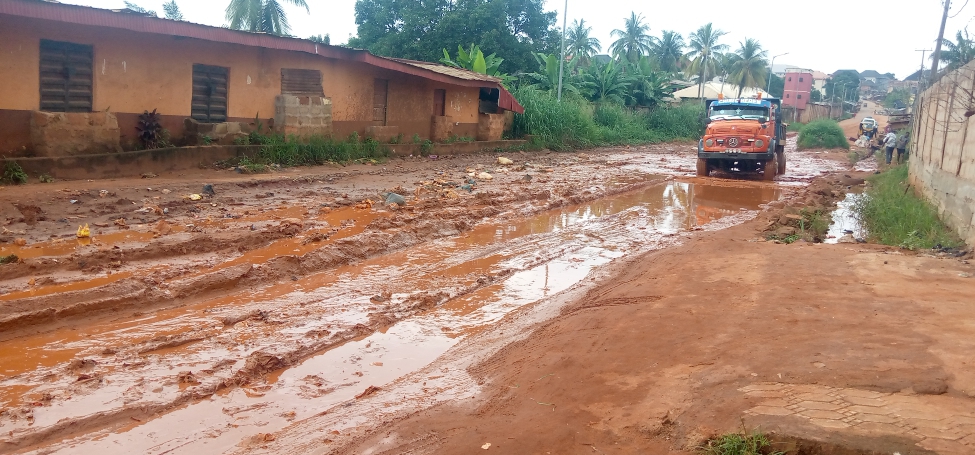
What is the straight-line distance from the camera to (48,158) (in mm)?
11734

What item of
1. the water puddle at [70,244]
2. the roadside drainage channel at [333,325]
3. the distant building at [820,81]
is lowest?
the roadside drainage channel at [333,325]

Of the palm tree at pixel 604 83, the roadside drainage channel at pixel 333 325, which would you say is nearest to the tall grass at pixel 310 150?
the roadside drainage channel at pixel 333 325

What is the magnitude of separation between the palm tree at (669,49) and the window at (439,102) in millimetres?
47616

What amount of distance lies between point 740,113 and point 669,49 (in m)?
49.7

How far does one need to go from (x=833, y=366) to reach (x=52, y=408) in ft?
16.6

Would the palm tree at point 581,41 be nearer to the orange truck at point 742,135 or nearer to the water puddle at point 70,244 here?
the orange truck at point 742,135

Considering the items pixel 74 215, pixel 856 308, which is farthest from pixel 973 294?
pixel 74 215

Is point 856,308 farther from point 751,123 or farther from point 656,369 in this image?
point 751,123

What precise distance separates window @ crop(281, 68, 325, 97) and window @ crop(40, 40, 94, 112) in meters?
4.84

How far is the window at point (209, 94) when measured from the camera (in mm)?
15156

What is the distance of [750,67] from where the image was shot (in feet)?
218

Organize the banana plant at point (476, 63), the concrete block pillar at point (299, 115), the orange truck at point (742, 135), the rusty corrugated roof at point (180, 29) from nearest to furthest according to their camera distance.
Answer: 1. the rusty corrugated roof at point (180, 29)
2. the concrete block pillar at point (299, 115)
3. the orange truck at point (742, 135)
4. the banana plant at point (476, 63)

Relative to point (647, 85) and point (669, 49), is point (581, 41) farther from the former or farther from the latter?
point (647, 85)

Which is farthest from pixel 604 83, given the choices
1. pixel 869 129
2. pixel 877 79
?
pixel 877 79
